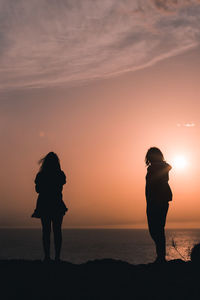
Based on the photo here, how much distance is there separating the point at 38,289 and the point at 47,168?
2.84 meters

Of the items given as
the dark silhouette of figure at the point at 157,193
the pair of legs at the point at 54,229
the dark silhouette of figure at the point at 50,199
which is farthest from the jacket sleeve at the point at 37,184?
the dark silhouette of figure at the point at 157,193

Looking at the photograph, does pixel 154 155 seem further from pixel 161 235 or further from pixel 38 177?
pixel 38 177

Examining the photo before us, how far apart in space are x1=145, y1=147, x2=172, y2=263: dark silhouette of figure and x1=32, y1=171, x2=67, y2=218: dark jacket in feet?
6.64

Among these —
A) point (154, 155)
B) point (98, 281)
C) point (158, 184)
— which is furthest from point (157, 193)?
point (98, 281)

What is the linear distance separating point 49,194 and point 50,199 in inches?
5.3

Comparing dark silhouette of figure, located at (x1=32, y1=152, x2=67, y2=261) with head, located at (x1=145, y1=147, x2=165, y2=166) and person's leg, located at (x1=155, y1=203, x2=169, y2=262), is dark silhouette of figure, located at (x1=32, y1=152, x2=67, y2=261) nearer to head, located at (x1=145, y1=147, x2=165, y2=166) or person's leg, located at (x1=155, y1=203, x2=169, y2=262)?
head, located at (x1=145, y1=147, x2=165, y2=166)

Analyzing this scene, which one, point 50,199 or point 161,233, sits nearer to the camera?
point 50,199

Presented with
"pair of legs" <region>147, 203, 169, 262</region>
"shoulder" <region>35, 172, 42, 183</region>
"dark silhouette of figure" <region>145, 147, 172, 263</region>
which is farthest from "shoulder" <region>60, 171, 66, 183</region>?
"pair of legs" <region>147, 203, 169, 262</region>

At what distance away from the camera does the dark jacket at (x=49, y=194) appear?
905 centimetres

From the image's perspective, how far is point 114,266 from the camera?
351 inches

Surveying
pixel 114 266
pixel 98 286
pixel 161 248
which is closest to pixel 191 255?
pixel 161 248

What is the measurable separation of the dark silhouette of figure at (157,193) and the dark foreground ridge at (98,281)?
73 cm

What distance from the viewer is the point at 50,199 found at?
913 centimetres

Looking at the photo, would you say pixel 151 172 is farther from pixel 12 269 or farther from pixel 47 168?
pixel 12 269
